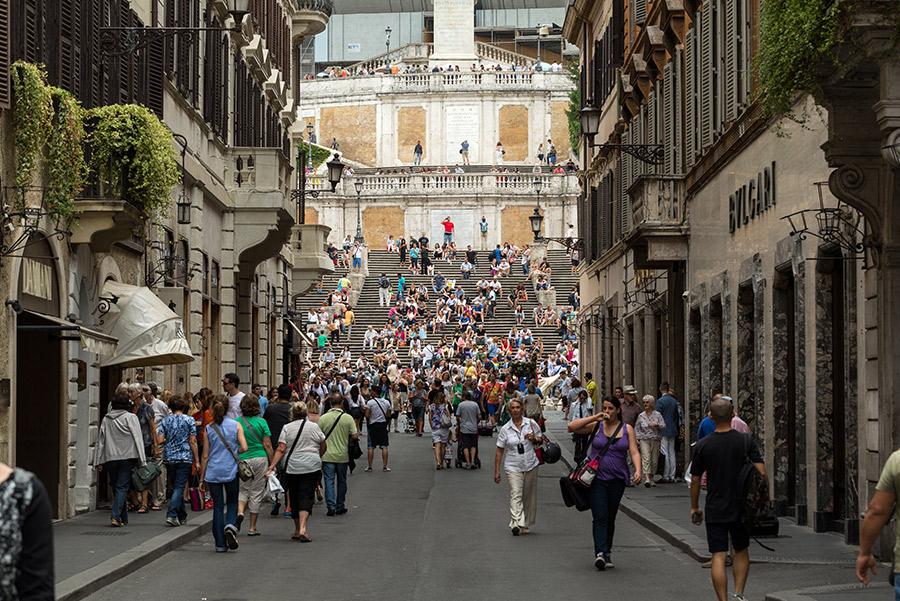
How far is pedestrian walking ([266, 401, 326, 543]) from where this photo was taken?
20.3 metres

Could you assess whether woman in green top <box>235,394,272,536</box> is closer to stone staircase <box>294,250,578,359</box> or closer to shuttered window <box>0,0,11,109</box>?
shuttered window <box>0,0,11,109</box>

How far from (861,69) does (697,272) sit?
1434 centimetres

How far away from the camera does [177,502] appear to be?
21188 mm

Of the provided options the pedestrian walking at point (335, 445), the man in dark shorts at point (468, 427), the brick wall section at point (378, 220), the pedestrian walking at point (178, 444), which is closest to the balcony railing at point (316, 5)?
the man in dark shorts at point (468, 427)

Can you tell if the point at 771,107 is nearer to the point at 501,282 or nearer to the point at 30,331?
the point at 30,331

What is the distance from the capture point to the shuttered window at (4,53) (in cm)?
1759

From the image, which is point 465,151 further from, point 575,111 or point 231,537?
point 231,537

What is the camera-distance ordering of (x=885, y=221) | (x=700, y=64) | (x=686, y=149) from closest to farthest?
(x=885, y=221)
(x=700, y=64)
(x=686, y=149)

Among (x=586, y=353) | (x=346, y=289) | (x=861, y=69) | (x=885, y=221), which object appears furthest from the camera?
(x=346, y=289)

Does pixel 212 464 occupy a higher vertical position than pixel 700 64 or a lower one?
lower

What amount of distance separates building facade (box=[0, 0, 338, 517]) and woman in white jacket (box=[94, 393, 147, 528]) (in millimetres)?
491

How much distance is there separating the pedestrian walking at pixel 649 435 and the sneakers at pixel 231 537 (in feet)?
35.5

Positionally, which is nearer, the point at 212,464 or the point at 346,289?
the point at 212,464

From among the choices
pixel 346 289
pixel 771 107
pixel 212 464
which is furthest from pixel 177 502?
pixel 346 289
